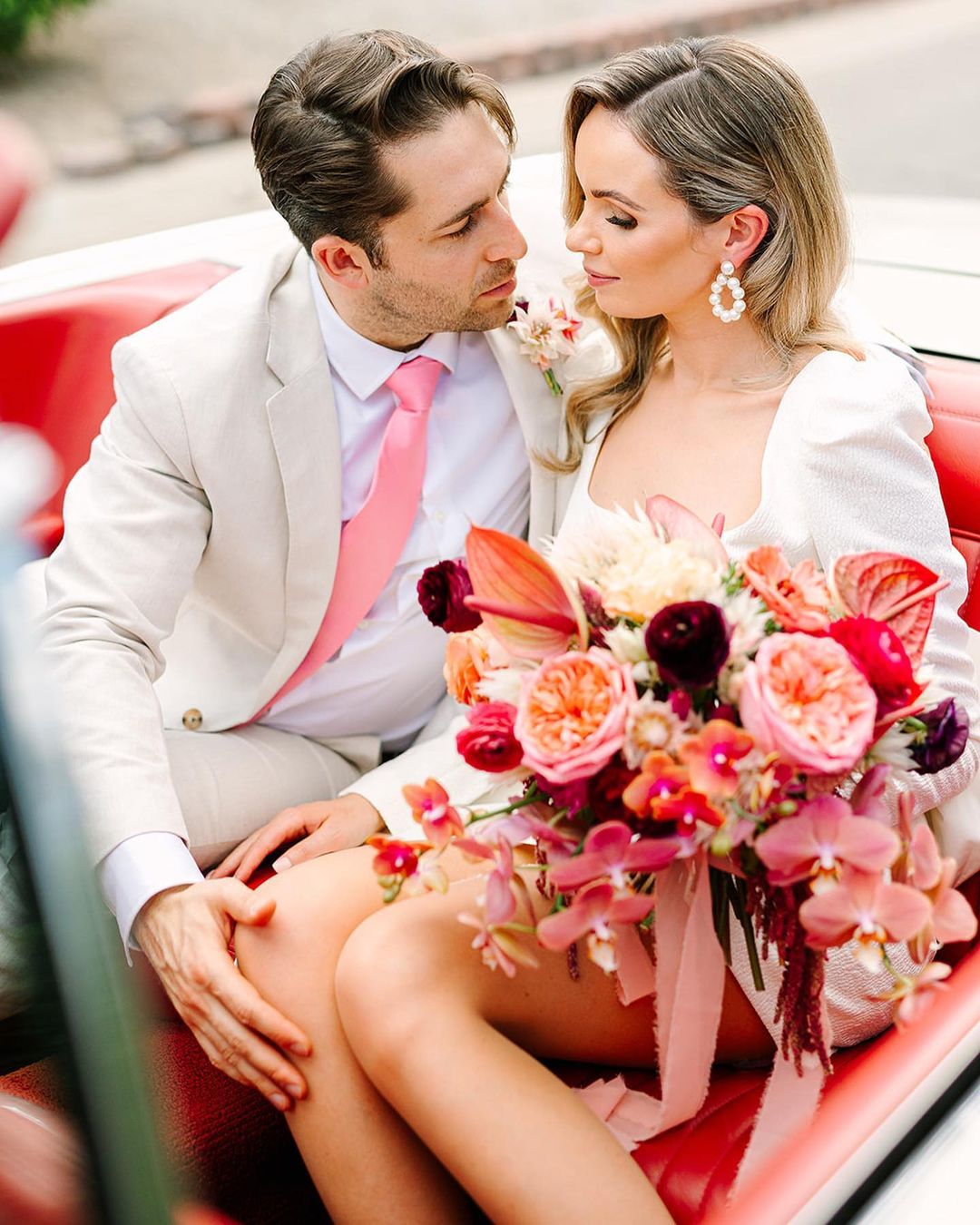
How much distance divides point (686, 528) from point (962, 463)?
2.33ft

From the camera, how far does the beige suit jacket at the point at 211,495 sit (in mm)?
1602

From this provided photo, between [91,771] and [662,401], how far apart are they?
31.7 inches

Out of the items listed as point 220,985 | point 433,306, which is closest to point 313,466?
point 433,306

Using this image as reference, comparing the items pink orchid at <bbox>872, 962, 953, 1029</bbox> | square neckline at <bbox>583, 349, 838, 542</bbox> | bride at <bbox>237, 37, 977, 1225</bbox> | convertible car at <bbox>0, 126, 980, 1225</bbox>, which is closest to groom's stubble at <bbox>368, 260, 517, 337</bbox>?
bride at <bbox>237, 37, 977, 1225</bbox>

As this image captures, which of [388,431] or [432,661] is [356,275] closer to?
[388,431]

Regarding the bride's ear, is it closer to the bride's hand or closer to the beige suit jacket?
the beige suit jacket

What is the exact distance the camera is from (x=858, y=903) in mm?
948

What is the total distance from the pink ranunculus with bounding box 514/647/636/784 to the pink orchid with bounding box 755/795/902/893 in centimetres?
13

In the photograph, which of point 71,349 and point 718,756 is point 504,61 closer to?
point 71,349

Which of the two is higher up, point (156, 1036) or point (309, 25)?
point (156, 1036)

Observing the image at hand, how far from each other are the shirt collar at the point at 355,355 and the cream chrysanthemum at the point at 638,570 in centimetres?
72

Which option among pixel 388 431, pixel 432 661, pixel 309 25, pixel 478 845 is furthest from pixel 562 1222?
pixel 309 25

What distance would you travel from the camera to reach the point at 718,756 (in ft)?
3.07

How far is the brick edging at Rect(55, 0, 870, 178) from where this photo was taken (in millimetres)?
6848
